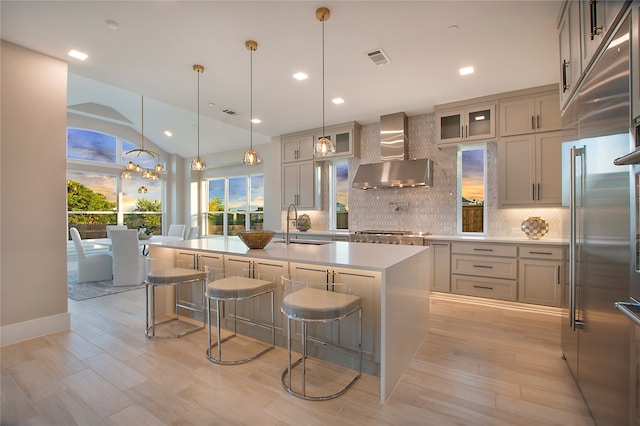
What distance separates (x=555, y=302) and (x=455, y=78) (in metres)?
2.91

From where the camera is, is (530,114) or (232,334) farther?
(530,114)

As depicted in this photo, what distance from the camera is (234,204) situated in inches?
334

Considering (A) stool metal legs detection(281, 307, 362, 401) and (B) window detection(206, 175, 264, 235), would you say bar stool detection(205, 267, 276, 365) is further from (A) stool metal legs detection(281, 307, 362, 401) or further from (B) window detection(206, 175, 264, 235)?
(B) window detection(206, 175, 264, 235)

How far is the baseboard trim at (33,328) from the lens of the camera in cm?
278

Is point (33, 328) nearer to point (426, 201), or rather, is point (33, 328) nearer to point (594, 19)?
point (594, 19)

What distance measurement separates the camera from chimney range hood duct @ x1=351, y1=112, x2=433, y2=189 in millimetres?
4625

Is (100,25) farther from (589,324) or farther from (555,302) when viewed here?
(555,302)

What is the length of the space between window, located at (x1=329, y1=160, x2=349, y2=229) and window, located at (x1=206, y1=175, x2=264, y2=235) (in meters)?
2.67

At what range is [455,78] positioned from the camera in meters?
3.61

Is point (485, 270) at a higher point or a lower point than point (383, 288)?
lower

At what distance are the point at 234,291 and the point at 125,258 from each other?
11.9ft

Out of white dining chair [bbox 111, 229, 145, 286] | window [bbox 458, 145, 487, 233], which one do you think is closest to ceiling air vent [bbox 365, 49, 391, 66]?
window [bbox 458, 145, 487, 233]

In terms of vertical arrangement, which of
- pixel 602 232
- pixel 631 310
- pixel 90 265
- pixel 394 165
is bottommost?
pixel 90 265

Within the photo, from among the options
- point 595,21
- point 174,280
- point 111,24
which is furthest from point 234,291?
point 595,21
